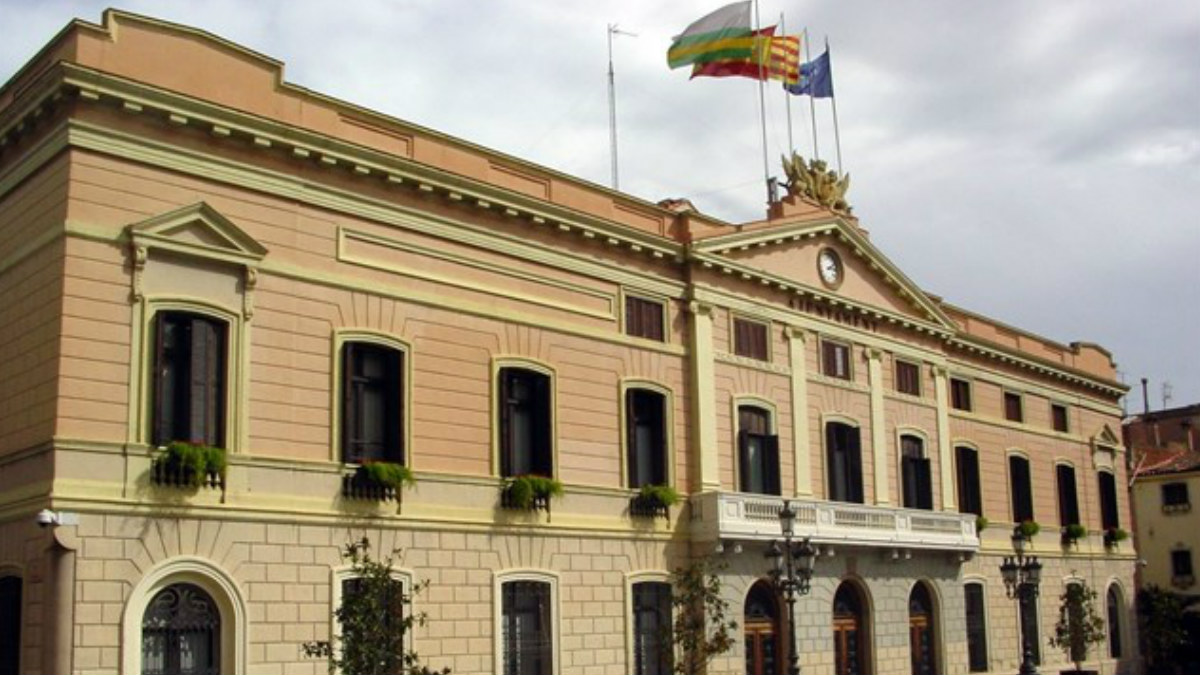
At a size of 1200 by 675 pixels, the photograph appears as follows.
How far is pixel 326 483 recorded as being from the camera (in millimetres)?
23625

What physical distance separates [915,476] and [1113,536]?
483 inches

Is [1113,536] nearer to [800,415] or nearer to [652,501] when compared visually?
[800,415]

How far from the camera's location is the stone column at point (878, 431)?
118 ft

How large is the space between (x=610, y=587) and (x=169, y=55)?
42.5 feet

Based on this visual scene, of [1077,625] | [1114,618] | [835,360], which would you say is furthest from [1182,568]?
[835,360]

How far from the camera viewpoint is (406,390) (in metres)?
25.0

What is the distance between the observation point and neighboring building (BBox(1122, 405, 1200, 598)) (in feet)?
193

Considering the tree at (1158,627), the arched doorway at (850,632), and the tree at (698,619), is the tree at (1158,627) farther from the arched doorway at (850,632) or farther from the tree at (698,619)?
the tree at (698,619)

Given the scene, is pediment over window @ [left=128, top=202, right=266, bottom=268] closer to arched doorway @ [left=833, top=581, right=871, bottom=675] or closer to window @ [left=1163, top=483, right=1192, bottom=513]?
arched doorway @ [left=833, top=581, right=871, bottom=675]

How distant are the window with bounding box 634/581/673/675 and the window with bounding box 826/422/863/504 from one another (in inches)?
266

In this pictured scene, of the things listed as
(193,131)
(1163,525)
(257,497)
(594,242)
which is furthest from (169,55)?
(1163,525)

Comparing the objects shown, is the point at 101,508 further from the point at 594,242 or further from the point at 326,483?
the point at 594,242

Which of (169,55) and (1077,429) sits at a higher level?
(169,55)

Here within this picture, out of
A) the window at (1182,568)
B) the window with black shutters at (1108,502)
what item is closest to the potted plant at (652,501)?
the window with black shutters at (1108,502)
